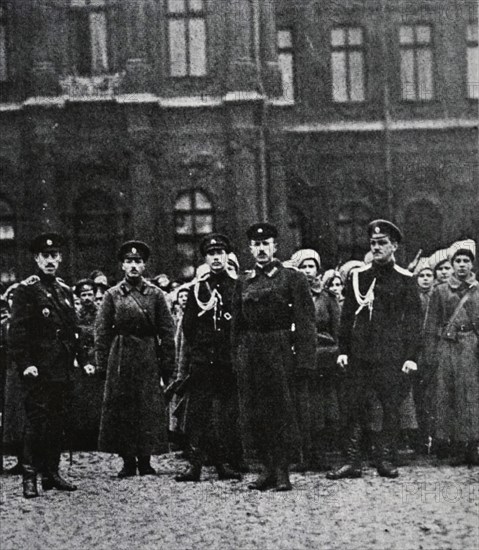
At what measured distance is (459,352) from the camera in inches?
317

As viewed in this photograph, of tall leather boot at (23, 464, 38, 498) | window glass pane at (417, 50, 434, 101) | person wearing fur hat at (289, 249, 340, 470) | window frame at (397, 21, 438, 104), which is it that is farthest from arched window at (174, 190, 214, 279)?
tall leather boot at (23, 464, 38, 498)

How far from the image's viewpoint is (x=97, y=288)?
956cm

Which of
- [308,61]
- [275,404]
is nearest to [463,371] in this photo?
[275,404]

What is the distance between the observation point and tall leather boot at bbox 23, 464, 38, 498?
6824 millimetres

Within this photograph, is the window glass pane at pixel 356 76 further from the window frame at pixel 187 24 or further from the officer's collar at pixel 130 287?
the officer's collar at pixel 130 287

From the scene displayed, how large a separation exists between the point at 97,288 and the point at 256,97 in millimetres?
8282

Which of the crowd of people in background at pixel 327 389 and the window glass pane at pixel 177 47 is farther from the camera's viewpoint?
the window glass pane at pixel 177 47

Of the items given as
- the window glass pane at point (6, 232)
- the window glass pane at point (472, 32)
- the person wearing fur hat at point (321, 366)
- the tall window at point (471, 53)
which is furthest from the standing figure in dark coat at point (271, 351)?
the window glass pane at point (472, 32)

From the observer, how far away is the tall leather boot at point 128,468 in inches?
300

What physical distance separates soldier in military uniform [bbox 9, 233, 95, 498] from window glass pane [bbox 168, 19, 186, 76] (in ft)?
30.6

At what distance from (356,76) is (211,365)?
37.9 feet

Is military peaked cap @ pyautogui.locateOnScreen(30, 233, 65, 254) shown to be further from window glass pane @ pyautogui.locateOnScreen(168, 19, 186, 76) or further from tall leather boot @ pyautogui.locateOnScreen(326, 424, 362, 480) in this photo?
window glass pane @ pyautogui.locateOnScreen(168, 19, 186, 76)

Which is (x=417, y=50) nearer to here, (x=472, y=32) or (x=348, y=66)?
(x=472, y=32)

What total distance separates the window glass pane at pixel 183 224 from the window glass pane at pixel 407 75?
4.54 m
